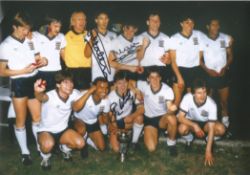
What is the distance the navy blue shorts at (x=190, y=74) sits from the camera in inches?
153

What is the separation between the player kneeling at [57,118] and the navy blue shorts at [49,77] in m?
0.03

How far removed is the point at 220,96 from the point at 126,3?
114 centimetres

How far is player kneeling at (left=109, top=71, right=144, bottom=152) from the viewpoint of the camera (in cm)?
389

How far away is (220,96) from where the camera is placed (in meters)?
3.88

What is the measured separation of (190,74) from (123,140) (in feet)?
2.68

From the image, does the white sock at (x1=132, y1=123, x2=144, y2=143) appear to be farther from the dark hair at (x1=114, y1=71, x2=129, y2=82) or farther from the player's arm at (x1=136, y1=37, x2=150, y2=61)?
the player's arm at (x1=136, y1=37, x2=150, y2=61)

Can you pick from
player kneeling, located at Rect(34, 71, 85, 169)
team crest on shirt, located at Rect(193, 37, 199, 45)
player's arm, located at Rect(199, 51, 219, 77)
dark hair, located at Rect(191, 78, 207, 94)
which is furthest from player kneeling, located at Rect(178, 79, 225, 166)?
player kneeling, located at Rect(34, 71, 85, 169)

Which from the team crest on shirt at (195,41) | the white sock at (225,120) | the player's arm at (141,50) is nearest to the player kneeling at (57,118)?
the player's arm at (141,50)

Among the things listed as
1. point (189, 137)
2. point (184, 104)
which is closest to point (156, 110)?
point (184, 104)

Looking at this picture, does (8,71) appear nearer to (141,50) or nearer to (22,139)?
(22,139)

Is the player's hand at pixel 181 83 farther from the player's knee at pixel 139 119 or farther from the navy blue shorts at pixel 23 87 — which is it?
the navy blue shorts at pixel 23 87

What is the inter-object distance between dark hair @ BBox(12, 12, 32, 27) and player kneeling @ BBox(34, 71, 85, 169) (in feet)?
1.68

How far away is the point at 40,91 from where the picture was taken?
3861 mm

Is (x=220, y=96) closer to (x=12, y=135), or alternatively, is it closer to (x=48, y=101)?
(x=48, y=101)
